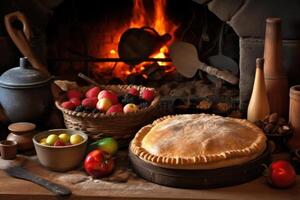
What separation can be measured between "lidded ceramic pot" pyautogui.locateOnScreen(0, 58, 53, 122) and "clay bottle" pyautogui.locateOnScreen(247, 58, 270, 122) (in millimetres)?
822

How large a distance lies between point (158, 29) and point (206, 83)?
369 mm

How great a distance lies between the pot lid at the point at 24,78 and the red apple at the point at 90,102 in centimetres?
20

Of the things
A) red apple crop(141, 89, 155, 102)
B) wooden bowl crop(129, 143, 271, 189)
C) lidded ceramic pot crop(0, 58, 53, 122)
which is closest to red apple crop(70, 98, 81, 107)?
lidded ceramic pot crop(0, 58, 53, 122)

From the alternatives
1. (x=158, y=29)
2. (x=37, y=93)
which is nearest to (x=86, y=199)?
(x=37, y=93)

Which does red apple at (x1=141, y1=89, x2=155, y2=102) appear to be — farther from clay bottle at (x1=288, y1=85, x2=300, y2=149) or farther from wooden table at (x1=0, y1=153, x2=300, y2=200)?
clay bottle at (x1=288, y1=85, x2=300, y2=149)

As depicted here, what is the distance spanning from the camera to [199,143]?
1.99 metres

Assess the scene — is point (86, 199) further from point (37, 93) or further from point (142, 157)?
point (37, 93)

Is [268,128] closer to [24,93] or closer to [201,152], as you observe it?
[201,152]

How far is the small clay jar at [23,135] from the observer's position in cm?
221

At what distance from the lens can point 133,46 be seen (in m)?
2.89

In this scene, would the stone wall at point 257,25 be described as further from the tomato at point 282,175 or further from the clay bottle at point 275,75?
the tomato at point 282,175

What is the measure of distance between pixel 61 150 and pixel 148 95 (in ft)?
1.52

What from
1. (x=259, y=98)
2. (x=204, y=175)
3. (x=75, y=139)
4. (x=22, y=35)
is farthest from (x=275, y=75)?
(x=22, y=35)

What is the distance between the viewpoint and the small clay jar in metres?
2.21
